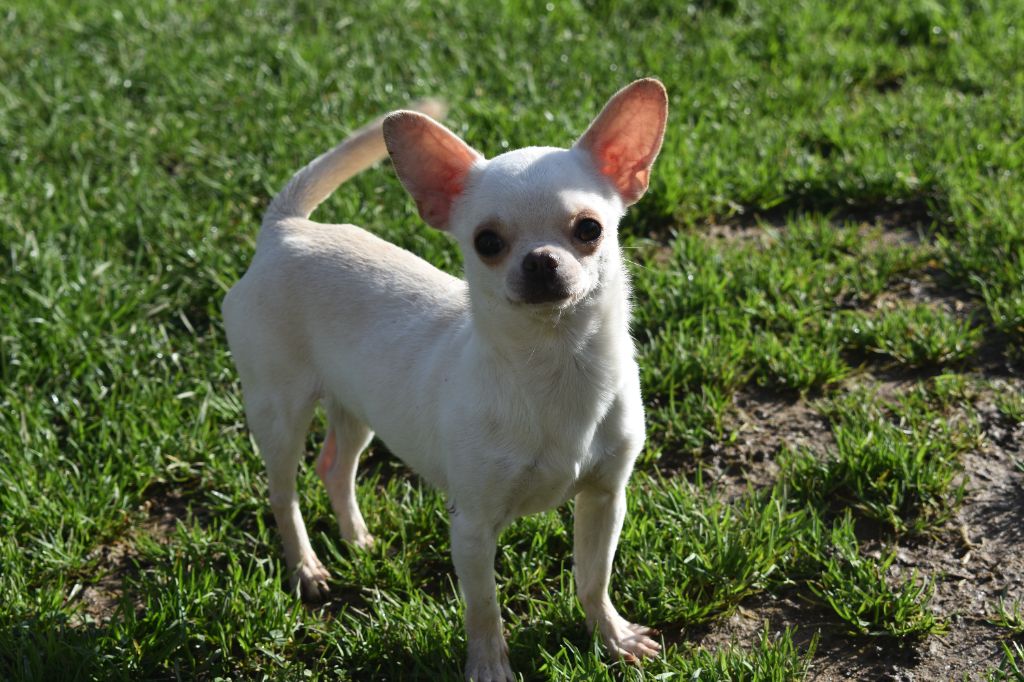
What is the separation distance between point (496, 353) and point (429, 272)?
27.8 inches

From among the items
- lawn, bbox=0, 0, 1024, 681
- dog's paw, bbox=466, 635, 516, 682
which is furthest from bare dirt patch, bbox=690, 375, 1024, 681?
dog's paw, bbox=466, 635, 516, 682

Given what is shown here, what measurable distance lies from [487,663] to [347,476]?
0.86 m

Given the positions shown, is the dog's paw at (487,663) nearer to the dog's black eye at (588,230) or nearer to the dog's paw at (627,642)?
the dog's paw at (627,642)

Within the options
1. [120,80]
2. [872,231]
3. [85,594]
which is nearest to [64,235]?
[120,80]

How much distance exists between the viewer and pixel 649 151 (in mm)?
2910

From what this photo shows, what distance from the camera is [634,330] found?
14.4 ft

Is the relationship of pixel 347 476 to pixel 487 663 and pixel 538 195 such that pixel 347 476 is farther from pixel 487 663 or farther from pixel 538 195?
pixel 538 195

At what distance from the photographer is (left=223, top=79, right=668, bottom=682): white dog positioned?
272 centimetres

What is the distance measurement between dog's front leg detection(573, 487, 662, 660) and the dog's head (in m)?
0.66

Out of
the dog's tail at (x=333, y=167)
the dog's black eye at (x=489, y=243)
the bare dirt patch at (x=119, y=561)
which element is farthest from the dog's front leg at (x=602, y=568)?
the bare dirt patch at (x=119, y=561)

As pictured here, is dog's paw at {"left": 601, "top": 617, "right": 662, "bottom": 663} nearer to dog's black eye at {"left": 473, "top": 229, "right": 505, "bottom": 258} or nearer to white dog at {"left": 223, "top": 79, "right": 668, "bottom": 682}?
white dog at {"left": 223, "top": 79, "right": 668, "bottom": 682}

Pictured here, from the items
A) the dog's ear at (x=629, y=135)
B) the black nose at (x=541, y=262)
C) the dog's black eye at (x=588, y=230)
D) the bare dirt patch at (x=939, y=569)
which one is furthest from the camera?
the bare dirt patch at (x=939, y=569)

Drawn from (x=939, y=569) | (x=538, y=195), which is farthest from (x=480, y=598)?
(x=939, y=569)

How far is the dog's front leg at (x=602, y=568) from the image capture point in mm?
3104
